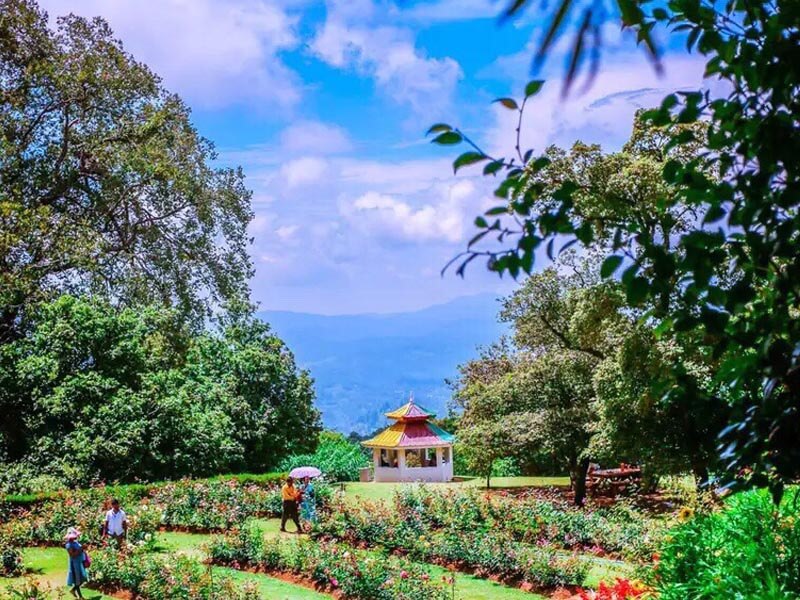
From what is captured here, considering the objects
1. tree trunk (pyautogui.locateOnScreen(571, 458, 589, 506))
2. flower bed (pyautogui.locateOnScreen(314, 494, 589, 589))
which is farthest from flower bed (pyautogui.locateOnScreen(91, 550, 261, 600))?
tree trunk (pyautogui.locateOnScreen(571, 458, 589, 506))

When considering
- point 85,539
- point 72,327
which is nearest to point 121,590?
point 85,539

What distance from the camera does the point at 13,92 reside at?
65.2ft

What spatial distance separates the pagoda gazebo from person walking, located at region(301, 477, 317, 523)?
13.8 meters

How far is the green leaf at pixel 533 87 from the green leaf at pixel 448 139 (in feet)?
0.60

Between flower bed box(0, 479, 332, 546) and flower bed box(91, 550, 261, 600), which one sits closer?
flower bed box(91, 550, 261, 600)

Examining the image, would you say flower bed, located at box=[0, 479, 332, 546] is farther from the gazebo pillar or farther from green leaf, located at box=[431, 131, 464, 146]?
the gazebo pillar

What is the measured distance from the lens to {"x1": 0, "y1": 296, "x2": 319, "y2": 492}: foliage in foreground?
19.2m

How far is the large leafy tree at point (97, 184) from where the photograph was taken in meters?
19.6

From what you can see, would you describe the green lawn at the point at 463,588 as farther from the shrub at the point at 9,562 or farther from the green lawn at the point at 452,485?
the green lawn at the point at 452,485

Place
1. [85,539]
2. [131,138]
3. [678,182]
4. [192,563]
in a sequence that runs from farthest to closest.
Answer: [131,138]
[85,539]
[192,563]
[678,182]

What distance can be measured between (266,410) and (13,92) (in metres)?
11.6

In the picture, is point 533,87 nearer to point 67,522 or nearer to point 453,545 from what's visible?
point 453,545

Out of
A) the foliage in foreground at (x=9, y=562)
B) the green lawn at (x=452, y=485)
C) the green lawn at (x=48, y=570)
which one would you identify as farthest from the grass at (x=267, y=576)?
the green lawn at (x=452, y=485)

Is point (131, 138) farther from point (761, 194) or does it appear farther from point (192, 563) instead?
Result: point (761, 194)
